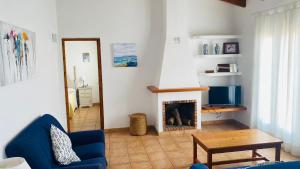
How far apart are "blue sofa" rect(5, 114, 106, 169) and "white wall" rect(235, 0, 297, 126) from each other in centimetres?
329

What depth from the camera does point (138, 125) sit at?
191 inches

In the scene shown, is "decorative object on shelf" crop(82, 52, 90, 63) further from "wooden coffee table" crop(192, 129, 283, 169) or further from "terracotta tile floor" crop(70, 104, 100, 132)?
"wooden coffee table" crop(192, 129, 283, 169)

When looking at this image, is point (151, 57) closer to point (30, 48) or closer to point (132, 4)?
point (132, 4)

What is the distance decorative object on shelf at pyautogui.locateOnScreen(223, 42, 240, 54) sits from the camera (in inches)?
209

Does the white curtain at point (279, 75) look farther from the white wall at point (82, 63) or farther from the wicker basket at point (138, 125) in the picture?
the white wall at point (82, 63)

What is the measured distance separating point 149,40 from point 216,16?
5.20 ft

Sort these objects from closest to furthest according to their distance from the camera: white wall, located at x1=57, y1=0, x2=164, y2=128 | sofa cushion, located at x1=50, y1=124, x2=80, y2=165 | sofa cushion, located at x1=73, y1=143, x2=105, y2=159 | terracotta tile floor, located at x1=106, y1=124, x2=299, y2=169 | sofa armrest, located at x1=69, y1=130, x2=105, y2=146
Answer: sofa cushion, located at x1=50, y1=124, x2=80, y2=165 < sofa cushion, located at x1=73, y1=143, x2=105, y2=159 < sofa armrest, located at x1=69, y1=130, x2=105, y2=146 < terracotta tile floor, located at x1=106, y1=124, x2=299, y2=169 < white wall, located at x1=57, y1=0, x2=164, y2=128

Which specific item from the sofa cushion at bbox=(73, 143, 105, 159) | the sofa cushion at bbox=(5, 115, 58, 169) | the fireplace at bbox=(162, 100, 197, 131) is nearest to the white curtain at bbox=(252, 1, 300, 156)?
the fireplace at bbox=(162, 100, 197, 131)

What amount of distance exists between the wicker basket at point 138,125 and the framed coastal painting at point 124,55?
3.61ft

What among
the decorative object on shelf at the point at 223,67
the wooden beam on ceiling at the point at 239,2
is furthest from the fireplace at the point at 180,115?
the wooden beam on ceiling at the point at 239,2

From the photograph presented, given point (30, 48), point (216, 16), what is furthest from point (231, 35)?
point (30, 48)

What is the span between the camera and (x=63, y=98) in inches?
186

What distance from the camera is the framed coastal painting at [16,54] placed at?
1922 millimetres

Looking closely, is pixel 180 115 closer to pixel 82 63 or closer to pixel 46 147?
pixel 46 147
